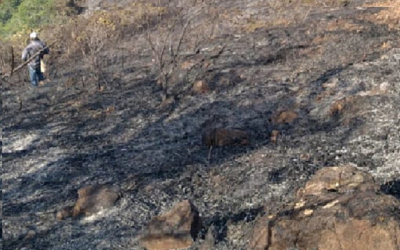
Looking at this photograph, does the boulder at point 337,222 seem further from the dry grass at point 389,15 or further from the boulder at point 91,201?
the dry grass at point 389,15

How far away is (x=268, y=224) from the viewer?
462cm

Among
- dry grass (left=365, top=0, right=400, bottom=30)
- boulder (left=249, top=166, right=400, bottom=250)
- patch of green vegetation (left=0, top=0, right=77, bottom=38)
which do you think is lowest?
boulder (left=249, top=166, right=400, bottom=250)

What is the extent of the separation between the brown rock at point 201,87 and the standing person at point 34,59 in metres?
2.80

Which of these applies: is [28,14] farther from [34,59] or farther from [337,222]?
[337,222]

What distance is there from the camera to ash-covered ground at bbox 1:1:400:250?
5.87 metres

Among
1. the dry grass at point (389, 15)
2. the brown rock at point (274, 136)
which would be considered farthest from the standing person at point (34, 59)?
the dry grass at point (389, 15)

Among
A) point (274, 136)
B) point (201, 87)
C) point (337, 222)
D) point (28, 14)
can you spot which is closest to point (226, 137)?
point (274, 136)

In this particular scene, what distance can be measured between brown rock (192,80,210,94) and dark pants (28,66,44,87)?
3533 mm

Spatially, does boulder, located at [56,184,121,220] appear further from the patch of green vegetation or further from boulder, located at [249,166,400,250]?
the patch of green vegetation

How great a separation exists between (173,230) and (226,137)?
251 centimetres

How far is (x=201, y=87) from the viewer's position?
9.63 metres

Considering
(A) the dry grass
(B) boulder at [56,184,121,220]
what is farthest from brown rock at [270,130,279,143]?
(A) the dry grass

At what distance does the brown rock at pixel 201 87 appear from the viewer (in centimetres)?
960

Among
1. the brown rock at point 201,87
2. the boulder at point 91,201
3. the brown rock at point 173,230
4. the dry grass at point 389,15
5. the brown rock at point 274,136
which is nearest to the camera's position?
the brown rock at point 173,230
